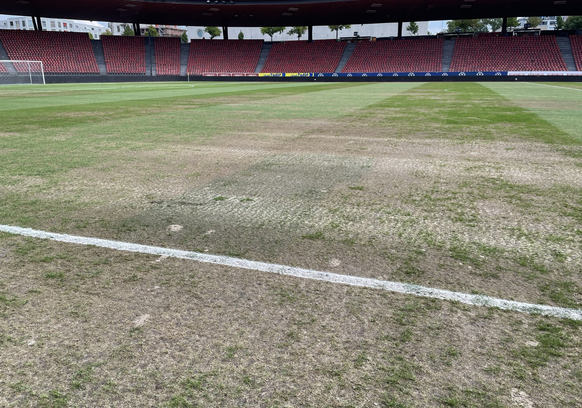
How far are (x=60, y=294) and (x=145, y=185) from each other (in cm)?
244

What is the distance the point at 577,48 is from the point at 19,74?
198 ft

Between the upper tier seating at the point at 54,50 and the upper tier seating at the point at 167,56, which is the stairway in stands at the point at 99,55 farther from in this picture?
→ the upper tier seating at the point at 167,56

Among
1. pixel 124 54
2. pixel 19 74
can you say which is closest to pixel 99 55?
pixel 124 54

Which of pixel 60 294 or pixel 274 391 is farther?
pixel 60 294

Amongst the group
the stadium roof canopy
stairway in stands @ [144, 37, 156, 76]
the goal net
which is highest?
the stadium roof canopy

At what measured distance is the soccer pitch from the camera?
165 cm

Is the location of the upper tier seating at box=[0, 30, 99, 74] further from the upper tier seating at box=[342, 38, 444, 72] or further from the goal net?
the upper tier seating at box=[342, 38, 444, 72]

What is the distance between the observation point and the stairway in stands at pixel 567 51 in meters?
44.7

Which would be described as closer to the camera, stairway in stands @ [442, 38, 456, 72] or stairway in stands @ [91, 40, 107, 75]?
stairway in stands @ [442, 38, 456, 72]

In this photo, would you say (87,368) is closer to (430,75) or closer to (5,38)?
(430,75)

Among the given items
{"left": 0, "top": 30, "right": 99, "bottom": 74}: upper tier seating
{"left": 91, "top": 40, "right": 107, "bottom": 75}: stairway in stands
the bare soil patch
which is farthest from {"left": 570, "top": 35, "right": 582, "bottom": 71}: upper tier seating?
{"left": 0, "top": 30, "right": 99, "bottom": 74}: upper tier seating

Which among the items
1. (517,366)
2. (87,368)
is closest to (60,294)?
(87,368)

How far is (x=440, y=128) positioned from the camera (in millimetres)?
8773

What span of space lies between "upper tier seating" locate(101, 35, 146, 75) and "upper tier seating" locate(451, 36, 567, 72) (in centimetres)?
4019
